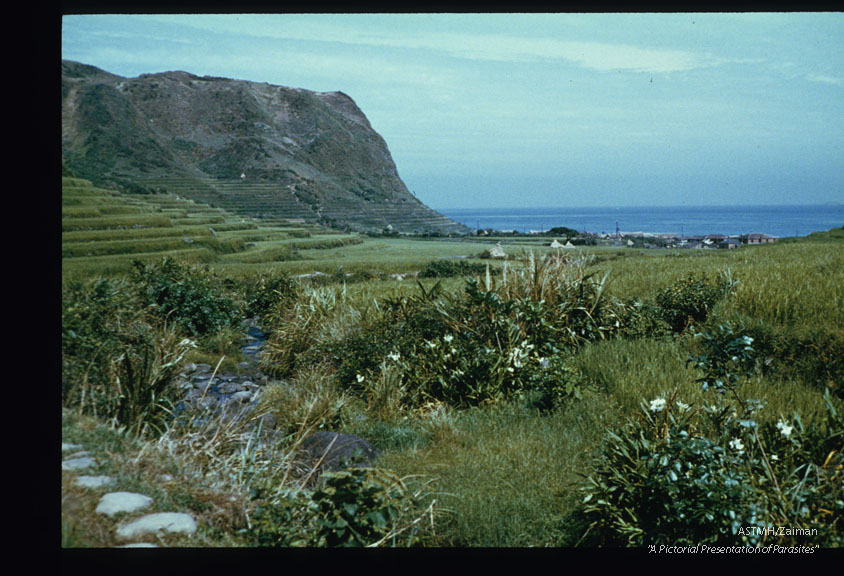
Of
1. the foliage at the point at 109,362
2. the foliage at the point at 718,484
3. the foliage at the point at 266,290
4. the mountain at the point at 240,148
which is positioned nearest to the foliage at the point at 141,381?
the foliage at the point at 109,362

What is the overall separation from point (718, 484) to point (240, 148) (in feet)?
14.7

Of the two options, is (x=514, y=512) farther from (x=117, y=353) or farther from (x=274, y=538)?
(x=117, y=353)

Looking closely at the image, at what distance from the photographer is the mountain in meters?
4.09

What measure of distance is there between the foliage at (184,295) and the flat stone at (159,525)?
1784 millimetres

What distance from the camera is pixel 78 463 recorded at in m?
3.09

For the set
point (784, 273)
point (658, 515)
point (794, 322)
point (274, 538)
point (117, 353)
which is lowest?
point (274, 538)

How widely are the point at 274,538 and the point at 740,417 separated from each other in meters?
2.86

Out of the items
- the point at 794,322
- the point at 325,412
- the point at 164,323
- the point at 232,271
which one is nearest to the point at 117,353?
the point at 164,323

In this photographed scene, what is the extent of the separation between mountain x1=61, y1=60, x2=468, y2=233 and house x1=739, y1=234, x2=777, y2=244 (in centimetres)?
248

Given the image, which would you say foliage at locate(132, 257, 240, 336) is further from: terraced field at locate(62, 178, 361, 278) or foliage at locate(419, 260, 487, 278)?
foliage at locate(419, 260, 487, 278)

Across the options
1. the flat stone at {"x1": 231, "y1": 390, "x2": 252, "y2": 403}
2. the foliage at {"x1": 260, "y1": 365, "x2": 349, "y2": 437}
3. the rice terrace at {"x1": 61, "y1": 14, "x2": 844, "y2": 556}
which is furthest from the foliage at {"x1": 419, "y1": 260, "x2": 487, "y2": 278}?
the flat stone at {"x1": 231, "y1": 390, "x2": 252, "y2": 403}

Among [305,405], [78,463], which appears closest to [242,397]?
[305,405]

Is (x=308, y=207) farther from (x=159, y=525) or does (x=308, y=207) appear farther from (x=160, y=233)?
(x=159, y=525)
